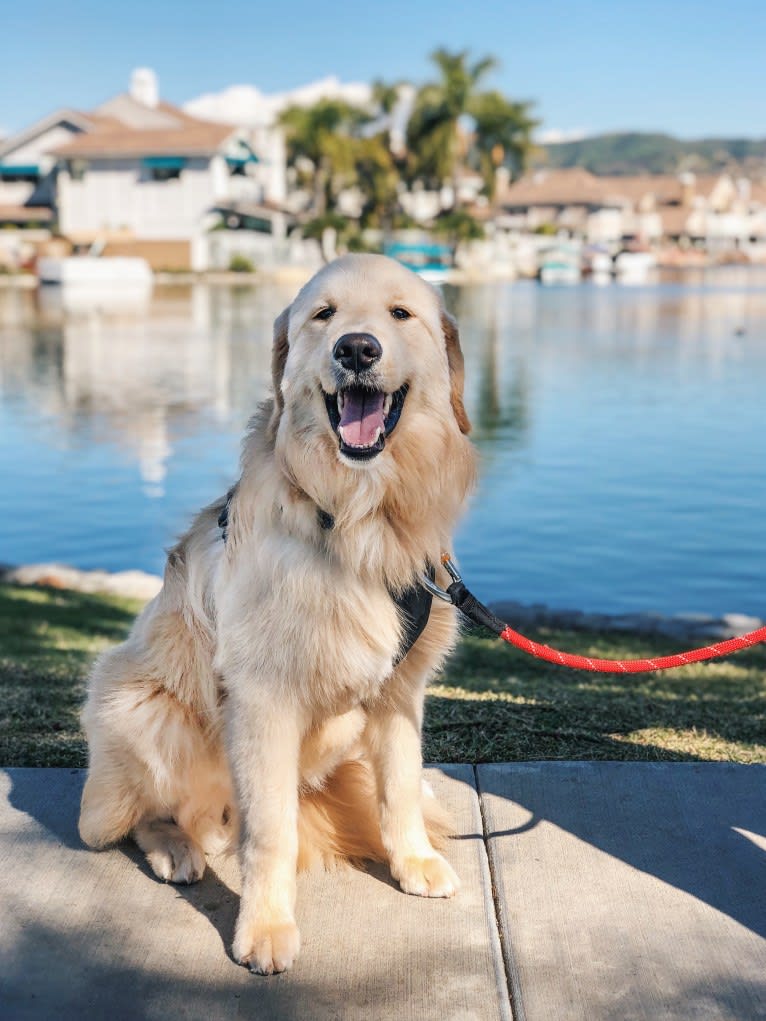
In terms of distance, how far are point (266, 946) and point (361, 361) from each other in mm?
1616

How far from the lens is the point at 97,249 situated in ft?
228

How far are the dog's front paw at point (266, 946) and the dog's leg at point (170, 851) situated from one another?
39 cm

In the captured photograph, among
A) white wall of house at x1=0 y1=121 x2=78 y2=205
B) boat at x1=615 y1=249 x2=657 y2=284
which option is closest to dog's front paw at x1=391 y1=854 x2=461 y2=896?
white wall of house at x1=0 y1=121 x2=78 y2=205

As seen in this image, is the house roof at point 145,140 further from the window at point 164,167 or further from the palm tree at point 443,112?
the palm tree at point 443,112

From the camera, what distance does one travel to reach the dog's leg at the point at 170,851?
3.52 m

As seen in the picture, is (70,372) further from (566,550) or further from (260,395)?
(566,550)

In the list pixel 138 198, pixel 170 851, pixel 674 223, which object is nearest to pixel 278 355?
pixel 170 851

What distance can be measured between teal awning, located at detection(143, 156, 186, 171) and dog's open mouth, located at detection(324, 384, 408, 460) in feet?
241

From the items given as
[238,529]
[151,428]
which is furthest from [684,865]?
[151,428]

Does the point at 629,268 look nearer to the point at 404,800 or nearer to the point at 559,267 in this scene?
the point at 559,267

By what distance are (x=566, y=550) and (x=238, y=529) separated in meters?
10.8

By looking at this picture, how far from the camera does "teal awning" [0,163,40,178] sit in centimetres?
7775

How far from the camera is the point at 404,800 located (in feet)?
11.8

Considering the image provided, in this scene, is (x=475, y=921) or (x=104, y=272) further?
(x=104, y=272)
